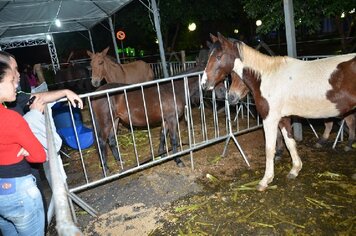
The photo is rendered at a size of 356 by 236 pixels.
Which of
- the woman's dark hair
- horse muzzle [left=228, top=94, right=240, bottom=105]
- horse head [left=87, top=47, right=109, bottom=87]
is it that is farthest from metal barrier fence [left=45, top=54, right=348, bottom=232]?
the woman's dark hair

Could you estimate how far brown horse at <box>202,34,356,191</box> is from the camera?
3.55 metres

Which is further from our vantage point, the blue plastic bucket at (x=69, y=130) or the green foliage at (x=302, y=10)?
the green foliage at (x=302, y=10)

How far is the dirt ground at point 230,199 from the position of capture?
3.29 m

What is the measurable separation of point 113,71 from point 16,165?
673 centimetres

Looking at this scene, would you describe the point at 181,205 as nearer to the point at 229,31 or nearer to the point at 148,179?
the point at 148,179

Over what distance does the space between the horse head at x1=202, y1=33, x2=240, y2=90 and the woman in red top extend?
2689 millimetres

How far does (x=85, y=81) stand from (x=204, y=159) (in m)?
9.01

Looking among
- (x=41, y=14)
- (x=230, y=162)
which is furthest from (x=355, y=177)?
(x=41, y=14)

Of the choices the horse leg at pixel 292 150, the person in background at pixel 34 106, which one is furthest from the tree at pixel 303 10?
the person in background at pixel 34 106

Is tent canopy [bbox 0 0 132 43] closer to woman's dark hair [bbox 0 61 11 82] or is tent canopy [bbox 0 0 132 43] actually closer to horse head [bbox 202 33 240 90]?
horse head [bbox 202 33 240 90]

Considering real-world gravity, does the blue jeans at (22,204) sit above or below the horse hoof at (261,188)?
above

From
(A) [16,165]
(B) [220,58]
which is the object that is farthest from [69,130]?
(A) [16,165]

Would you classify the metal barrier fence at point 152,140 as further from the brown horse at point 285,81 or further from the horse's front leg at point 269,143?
the brown horse at point 285,81

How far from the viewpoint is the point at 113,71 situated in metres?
8.46
